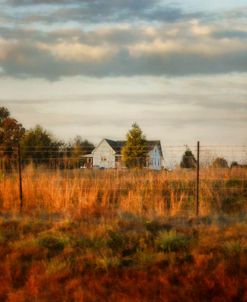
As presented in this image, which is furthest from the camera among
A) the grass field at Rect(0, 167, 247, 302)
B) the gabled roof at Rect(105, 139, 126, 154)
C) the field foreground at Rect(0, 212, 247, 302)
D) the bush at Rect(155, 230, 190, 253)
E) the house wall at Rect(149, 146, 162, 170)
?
the gabled roof at Rect(105, 139, 126, 154)

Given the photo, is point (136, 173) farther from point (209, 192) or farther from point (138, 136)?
point (138, 136)

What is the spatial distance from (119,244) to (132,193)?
5.93 metres

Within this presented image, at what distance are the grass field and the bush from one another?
2 centimetres

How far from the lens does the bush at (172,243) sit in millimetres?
10578

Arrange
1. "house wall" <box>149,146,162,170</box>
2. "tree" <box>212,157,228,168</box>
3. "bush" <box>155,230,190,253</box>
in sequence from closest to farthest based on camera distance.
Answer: "bush" <box>155,230,190,253</box>
"tree" <box>212,157,228,168</box>
"house wall" <box>149,146,162,170</box>

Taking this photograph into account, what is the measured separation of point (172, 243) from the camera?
1067 cm

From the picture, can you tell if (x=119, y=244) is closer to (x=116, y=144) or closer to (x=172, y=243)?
(x=172, y=243)

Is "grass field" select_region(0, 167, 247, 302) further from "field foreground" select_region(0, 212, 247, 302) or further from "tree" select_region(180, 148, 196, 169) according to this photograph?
"tree" select_region(180, 148, 196, 169)

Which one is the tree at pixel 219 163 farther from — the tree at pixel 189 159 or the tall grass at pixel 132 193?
the tree at pixel 189 159

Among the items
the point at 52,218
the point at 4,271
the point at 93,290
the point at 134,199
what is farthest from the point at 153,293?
the point at 134,199

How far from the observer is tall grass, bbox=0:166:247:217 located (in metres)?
15.9

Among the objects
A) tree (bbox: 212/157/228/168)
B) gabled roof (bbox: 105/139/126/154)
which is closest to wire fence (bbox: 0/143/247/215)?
tree (bbox: 212/157/228/168)

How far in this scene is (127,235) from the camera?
11570 mm

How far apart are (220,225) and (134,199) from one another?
3.67 m
